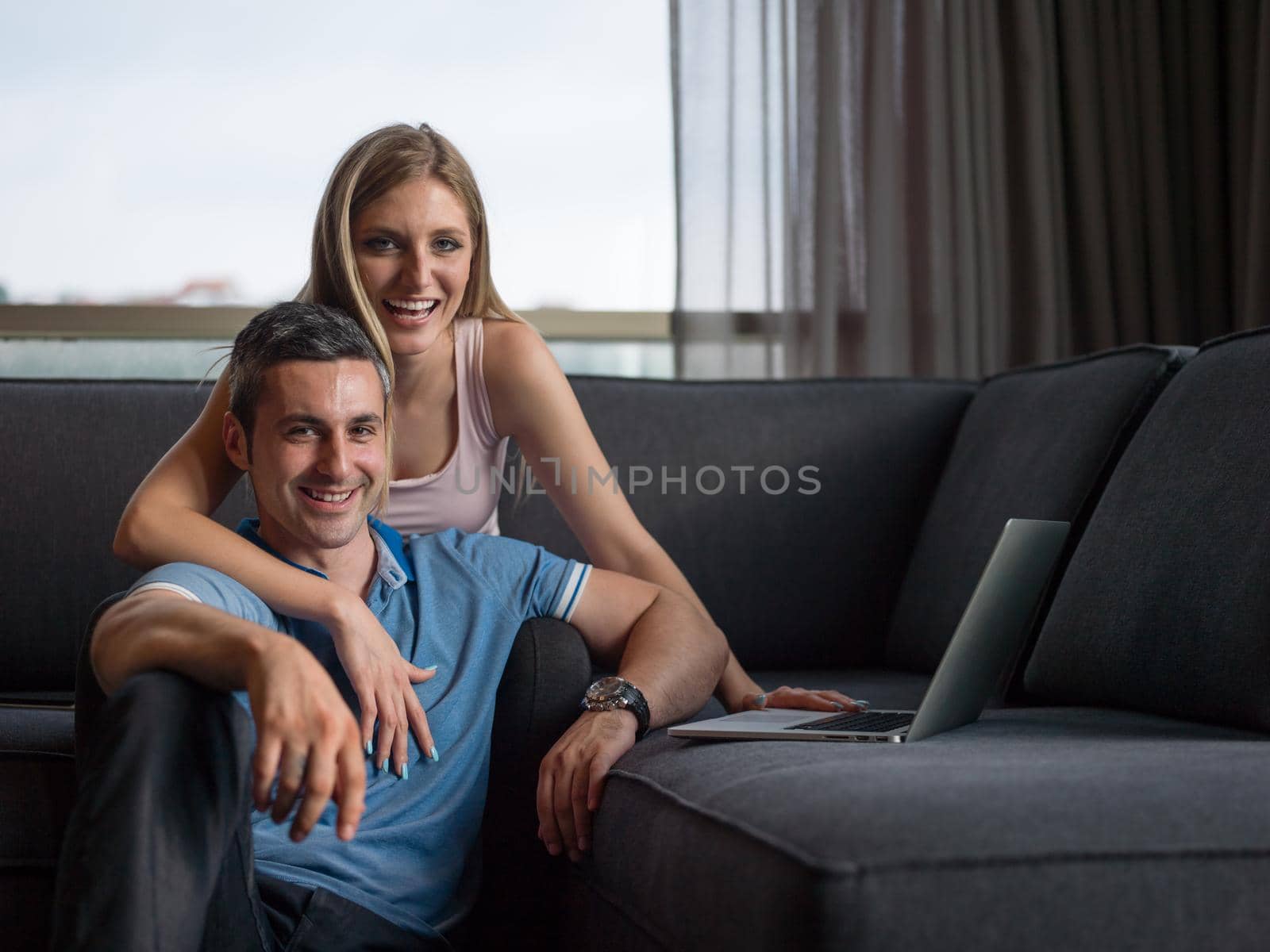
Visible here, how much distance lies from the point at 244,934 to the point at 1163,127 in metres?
2.84

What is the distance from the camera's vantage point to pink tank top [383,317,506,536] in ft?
6.14

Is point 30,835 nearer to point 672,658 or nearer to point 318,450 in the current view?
point 318,450

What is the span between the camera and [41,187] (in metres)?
2.90

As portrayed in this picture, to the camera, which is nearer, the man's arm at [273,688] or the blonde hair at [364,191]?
the man's arm at [273,688]

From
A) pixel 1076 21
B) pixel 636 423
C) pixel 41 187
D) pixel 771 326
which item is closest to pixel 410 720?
pixel 636 423

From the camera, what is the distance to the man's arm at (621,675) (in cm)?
131

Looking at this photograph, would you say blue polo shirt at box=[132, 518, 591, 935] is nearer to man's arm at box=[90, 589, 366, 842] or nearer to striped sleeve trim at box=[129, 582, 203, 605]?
striped sleeve trim at box=[129, 582, 203, 605]

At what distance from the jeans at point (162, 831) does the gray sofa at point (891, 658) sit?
36cm

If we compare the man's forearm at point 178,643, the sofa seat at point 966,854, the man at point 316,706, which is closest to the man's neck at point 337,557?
the man at point 316,706

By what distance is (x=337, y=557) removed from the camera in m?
1.47

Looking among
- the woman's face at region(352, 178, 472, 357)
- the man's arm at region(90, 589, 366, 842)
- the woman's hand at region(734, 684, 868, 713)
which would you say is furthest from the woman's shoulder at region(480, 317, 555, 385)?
the man's arm at region(90, 589, 366, 842)

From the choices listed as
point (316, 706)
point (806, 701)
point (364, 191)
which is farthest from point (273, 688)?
point (364, 191)

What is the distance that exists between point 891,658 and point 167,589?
1320mm

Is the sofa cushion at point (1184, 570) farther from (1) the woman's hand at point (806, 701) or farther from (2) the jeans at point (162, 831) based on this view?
(2) the jeans at point (162, 831)
